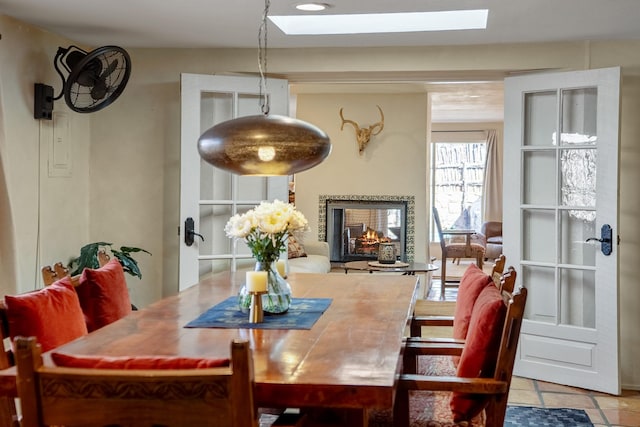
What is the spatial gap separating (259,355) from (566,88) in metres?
3.22

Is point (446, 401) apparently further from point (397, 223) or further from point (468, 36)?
point (397, 223)

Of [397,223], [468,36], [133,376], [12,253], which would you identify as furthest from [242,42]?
[397,223]

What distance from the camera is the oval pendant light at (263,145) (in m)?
2.29

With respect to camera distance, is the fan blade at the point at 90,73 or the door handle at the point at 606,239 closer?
the fan blade at the point at 90,73

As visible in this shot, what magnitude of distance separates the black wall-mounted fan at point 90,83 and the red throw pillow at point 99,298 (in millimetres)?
1611

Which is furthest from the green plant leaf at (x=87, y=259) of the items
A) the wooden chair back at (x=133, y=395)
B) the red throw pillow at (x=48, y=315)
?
the wooden chair back at (x=133, y=395)

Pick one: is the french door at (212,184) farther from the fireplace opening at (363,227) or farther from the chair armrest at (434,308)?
the fireplace opening at (363,227)

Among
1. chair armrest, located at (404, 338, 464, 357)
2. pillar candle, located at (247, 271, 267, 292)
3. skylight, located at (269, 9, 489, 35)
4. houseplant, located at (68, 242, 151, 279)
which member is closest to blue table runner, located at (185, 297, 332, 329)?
pillar candle, located at (247, 271, 267, 292)

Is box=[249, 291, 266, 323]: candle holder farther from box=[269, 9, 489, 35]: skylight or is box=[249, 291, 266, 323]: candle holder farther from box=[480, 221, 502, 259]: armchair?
box=[480, 221, 502, 259]: armchair

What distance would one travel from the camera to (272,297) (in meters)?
2.79

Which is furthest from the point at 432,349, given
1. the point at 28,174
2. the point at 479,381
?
the point at 28,174

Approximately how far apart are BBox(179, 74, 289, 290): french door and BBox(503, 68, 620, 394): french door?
5.15 feet

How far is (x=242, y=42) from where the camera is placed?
188 inches

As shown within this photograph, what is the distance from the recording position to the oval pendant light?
2289 millimetres
